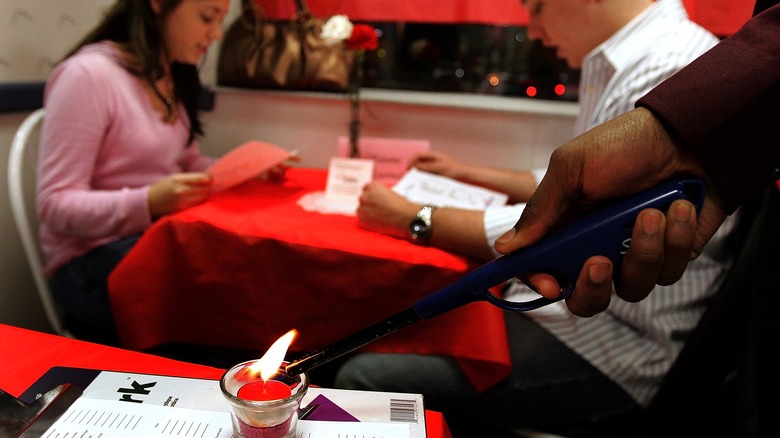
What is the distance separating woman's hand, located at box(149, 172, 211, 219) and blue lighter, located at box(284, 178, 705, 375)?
2.38 feet

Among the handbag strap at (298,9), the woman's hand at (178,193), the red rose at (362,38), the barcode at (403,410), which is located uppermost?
the handbag strap at (298,9)

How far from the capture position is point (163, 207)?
1162 mm

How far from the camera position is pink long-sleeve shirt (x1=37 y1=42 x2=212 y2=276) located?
1203 millimetres

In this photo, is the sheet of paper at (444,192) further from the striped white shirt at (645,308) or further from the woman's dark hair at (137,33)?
the woman's dark hair at (137,33)

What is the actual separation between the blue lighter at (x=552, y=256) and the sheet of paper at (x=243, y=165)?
78 cm

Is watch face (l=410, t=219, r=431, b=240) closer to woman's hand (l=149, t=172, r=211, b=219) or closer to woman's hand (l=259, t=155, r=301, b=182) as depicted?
woman's hand (l=149, t=172, r=211, b=219)

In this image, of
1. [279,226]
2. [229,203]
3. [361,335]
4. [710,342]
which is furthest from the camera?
[229,203]

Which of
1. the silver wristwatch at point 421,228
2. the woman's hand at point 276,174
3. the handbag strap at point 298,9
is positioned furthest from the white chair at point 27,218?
the silver wristwatch at point 421,228

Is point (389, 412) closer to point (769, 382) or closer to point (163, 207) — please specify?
point (769, 382)

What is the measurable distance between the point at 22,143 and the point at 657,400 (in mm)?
1417

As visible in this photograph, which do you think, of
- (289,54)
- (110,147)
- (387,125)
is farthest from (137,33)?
(387,125)

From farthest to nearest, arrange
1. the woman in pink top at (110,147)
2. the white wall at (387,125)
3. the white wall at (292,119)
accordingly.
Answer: the white wall at (387,125) < the white wall at (292,119) < the woman in pink top at (110,147)

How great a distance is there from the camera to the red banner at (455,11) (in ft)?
5.38

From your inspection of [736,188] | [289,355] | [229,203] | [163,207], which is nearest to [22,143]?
[163,207]
